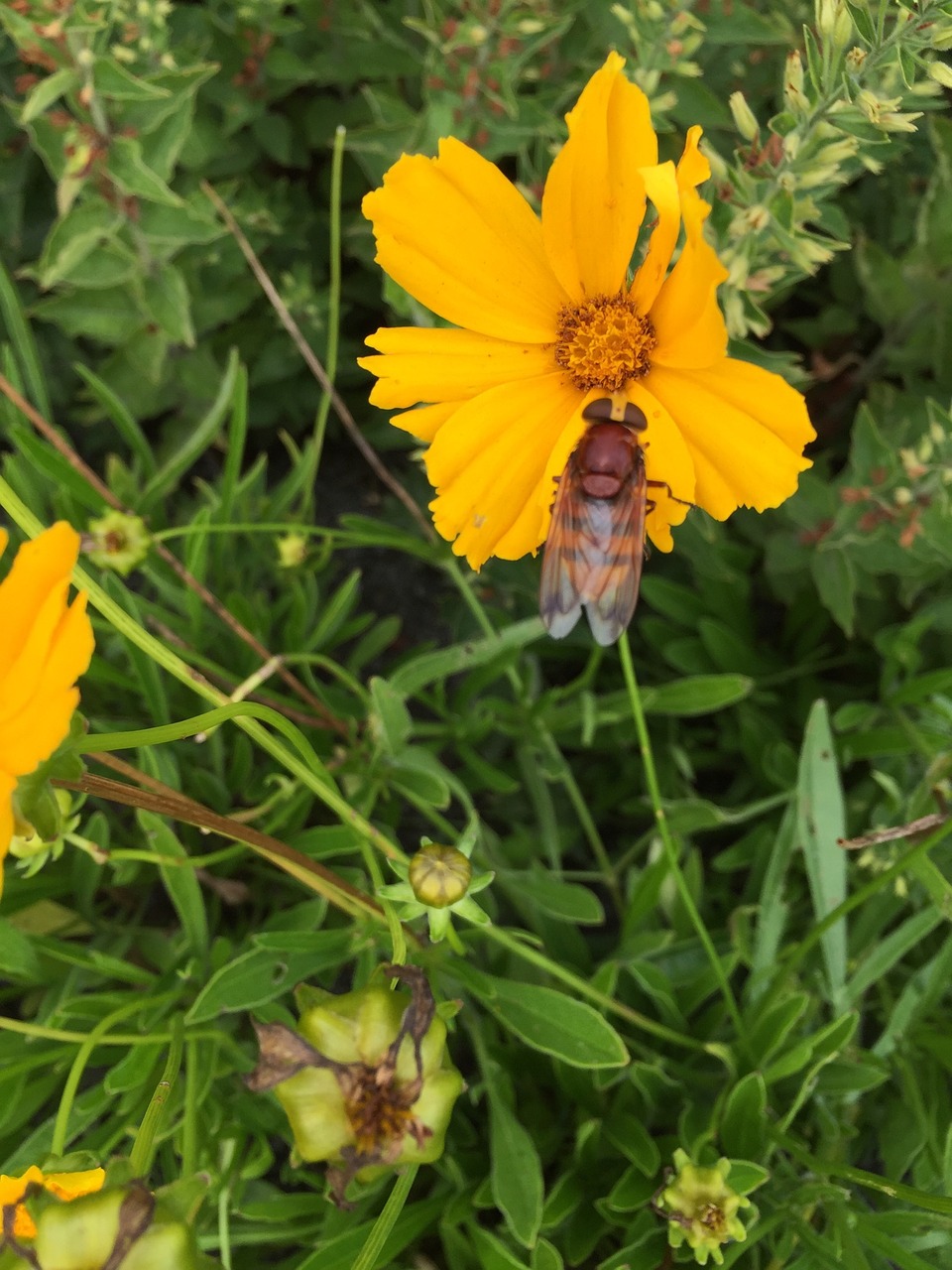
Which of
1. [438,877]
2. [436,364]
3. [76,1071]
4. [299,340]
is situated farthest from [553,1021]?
[299,340]

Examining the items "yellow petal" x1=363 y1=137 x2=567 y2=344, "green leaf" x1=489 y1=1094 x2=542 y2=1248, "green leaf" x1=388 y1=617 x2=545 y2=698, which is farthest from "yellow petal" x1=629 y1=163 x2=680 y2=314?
"green leaf" x1=489 y1=1094 x2=542 y2=1248

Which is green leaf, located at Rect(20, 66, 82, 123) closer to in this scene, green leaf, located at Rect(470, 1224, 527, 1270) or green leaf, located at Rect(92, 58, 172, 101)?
green leaf, located at Rect(92, 58, 172, 101)

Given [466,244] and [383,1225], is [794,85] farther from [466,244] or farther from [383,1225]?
[383,1225]

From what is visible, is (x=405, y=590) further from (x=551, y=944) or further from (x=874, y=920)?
(x=874, y=920)

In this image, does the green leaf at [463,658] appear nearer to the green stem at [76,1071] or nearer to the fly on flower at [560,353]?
the fly on flower at [560,353]

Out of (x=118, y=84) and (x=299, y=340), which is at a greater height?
(x=118, y=84)

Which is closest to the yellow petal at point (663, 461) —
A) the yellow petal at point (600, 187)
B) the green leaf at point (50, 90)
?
the yellow petal at point (600, 187)

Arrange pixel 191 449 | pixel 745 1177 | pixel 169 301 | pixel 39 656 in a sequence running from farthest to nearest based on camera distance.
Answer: pixel 169 301 < pixel 191 449 < pixel 745 1177 < pixel 39 656

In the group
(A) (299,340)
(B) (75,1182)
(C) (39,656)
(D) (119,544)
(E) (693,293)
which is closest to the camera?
(C) (39,656)
